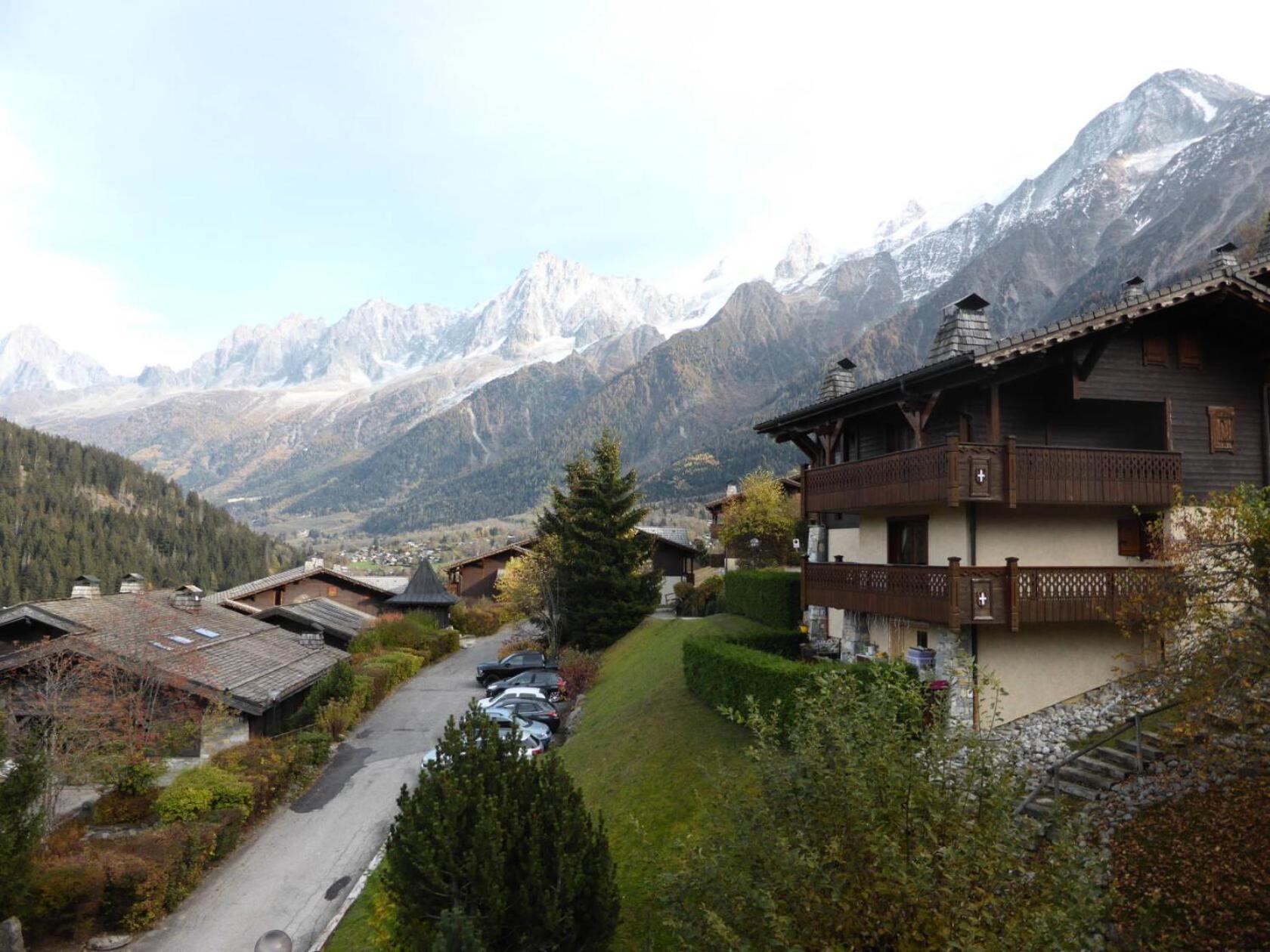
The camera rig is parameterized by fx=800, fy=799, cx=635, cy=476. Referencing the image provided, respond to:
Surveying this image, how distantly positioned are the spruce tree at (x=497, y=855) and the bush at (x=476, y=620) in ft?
186

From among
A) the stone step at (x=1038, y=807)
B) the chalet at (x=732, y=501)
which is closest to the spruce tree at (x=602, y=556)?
the chalet at (x=732, y=501)

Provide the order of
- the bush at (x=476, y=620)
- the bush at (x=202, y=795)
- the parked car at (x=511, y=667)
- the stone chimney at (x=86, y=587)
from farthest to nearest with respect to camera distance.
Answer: the bush at (x=476, y=620)
the parked car at (x=511, y=667)
the stone chimney at (x=86, y=587)
the bush at (x=202, y=795)

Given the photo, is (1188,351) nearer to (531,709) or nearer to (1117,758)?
(1117,758)

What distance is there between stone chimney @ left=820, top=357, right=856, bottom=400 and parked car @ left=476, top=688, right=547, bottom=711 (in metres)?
18.1

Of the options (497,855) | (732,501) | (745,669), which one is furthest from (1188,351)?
(732,501)

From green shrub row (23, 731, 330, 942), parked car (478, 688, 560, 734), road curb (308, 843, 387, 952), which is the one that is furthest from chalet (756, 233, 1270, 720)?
green shrub row (23, 731, 330, 942)

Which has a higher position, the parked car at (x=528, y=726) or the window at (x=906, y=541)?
the window at (x=906, y=541)

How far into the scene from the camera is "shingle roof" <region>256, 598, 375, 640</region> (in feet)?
165

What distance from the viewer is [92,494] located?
15875 cm

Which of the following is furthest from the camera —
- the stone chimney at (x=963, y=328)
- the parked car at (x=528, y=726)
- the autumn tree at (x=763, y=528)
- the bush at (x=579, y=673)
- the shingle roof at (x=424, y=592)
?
the shingle roof at (x=424, y=592)

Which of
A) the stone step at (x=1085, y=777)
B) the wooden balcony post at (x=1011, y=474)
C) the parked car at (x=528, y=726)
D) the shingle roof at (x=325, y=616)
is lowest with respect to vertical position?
the parked car at (x=528, y=726)

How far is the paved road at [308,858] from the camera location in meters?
18.5

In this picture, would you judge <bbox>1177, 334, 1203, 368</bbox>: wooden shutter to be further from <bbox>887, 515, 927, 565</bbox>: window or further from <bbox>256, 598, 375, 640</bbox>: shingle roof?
<bbox>256, 598, 375, 640</bbox>: shingle roof

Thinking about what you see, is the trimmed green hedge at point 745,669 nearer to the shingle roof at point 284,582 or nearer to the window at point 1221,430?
the window at point 1221,430
